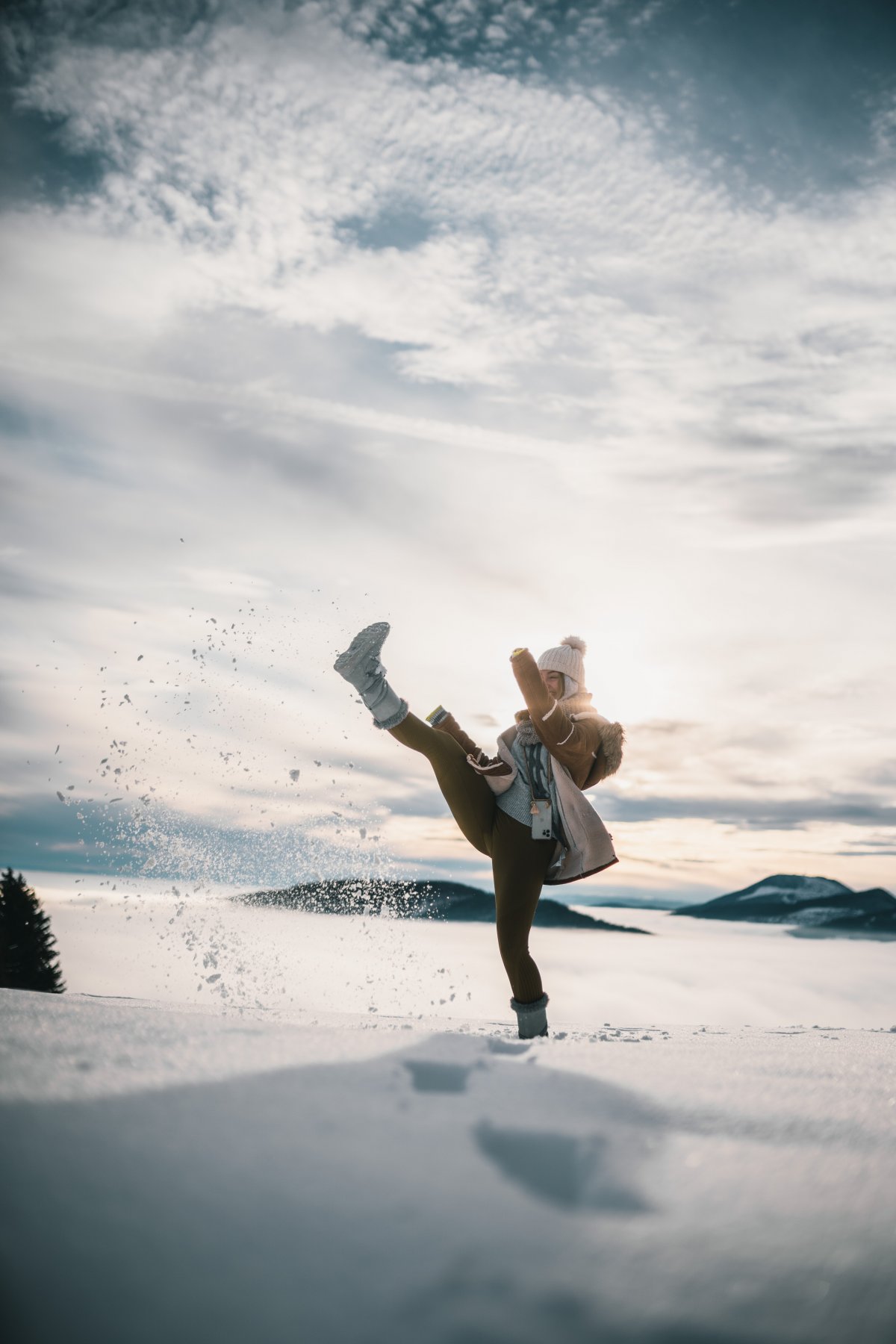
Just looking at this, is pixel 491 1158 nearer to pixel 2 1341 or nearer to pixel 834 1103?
pixel 2 1341

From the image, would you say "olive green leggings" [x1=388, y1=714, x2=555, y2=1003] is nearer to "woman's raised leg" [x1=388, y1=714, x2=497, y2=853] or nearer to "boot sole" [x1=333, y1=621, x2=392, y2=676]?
"woman's raised leg" [x1=388, y1=714, x2=497, y2=853]

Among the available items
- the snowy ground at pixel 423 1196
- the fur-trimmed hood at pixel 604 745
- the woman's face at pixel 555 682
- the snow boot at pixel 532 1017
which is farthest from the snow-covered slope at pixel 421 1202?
the woman's face at pixel 555 682

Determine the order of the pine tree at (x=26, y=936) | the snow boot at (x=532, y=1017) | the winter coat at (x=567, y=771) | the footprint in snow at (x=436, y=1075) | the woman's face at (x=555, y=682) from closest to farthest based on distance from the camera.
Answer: the footprint in snow at (x=436, y=1075) < the snow boot at (x=532, y=1017) < the winter coat at (x=567, y=771) < the woman's face at (x=555, y=682) < the pine tree at (x=26, y=936)

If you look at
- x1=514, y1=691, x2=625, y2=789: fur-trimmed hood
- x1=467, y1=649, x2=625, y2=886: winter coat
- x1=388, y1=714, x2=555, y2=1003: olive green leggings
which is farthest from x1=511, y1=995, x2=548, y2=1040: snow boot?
x1=514, y1=691, x2=625, y2=789: fur-trimmed hood

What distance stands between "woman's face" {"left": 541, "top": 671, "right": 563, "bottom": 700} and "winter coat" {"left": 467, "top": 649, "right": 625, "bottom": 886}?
7.9 inches

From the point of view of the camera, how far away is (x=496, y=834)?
3.44 m

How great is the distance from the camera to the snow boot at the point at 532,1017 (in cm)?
310

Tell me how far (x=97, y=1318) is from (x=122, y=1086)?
52cm

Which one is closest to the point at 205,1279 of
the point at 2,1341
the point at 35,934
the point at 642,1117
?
the point at 2,1341

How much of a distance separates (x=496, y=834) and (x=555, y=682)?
0.80 metres

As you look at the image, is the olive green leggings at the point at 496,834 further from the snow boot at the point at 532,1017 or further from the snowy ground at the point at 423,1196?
the snowy ground at the point at 423,1196

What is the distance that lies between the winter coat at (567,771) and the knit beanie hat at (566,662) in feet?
0.87

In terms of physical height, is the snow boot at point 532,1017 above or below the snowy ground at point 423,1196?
below

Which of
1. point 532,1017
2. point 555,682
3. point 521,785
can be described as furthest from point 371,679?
point 532,1017
